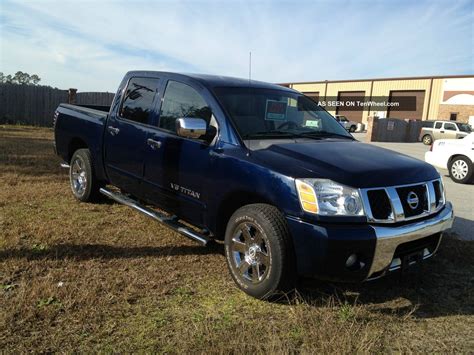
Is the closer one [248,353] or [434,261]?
[248,353]

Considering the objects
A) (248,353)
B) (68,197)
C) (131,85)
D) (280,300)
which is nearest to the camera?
(248,353)

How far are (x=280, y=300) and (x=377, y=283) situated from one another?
1.12 m

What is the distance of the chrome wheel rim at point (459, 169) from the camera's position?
10.9 m

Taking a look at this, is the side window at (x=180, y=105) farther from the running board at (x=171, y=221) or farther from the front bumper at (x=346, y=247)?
the front bumper at (x=346, y=247)

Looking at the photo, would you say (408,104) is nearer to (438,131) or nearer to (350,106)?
(350,106)

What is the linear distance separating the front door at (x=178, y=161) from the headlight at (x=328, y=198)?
1.10 m

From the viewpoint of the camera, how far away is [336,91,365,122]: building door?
1925 inches

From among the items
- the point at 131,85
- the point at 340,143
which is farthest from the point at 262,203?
the point at 131,85

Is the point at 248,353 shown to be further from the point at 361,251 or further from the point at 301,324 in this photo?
the point at 361,251

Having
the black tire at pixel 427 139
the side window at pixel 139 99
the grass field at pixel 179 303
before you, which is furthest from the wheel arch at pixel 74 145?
the black tire at pixel 427 139

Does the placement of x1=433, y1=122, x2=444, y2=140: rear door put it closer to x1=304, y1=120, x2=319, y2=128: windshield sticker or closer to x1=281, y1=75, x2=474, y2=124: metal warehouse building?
x1=281, y1=75, x2=474, y2=124: metal warehouse building

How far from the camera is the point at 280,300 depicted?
11.4ft

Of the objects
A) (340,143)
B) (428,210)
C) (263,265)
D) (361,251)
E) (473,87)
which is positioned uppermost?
(473,87)

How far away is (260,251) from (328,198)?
0.73m
